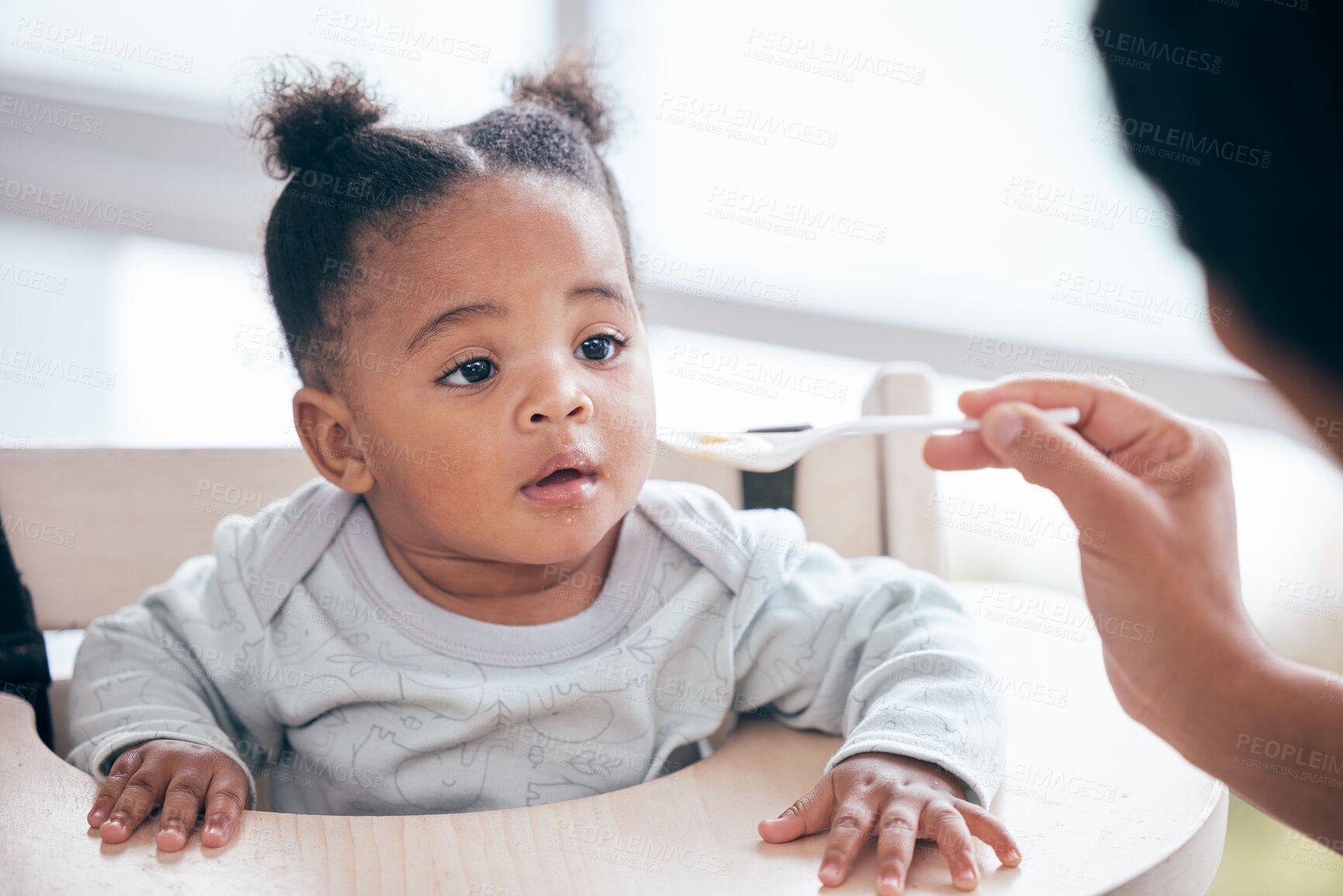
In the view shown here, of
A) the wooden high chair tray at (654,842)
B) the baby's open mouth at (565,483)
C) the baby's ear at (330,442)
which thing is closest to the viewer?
the wooden high chair tray at (654,842)

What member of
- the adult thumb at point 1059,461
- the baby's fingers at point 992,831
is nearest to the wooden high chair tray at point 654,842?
the baby's fingers at point 992,831

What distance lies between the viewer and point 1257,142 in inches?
22.8

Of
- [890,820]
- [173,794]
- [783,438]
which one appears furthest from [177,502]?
[890,820]

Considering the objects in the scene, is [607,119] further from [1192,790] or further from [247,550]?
[1192,790]

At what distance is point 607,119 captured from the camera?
3.96ft

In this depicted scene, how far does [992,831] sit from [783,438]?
1.02 feet

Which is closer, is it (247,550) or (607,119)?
(247,550)

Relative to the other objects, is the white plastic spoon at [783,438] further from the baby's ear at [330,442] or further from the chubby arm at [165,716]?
the chubby arm at [165,716]

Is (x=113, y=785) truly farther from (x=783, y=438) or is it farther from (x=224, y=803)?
(x=783, y=438)

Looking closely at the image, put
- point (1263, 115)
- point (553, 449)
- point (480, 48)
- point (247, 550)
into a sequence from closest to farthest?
1. point (1263, 115)
2. point (553, 449)
3. point (247, 550)
4. point (480, 48)

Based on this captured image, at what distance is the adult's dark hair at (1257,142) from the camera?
0.59 metres

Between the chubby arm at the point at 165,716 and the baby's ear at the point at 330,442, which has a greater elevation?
the baby's ear at the point at 330,442

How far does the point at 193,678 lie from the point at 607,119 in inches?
28.3

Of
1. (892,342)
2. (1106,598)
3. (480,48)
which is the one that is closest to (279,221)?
(1106,598)
